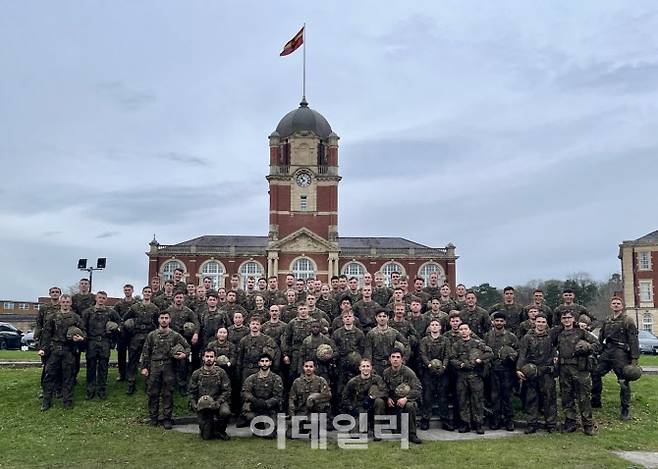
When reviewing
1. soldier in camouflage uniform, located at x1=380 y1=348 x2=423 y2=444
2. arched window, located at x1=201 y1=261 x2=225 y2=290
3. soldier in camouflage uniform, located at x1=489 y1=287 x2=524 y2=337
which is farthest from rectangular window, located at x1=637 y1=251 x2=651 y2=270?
soldier in camouflage uniform, located at x1=380 y1=348 x2=423 y2=444

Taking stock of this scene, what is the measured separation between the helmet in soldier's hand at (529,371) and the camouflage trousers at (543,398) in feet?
0.64

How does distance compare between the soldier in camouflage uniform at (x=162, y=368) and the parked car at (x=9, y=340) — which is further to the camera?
the parked car at (x=9, y=340)

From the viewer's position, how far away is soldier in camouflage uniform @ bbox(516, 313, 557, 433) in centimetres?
1209

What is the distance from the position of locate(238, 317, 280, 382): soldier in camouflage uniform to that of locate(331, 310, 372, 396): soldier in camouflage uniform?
123 cm

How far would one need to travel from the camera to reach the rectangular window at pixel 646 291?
57.2 meters

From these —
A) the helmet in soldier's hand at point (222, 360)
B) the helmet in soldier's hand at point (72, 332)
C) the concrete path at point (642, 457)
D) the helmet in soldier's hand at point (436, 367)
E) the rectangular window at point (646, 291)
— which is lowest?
the concrete path at point (642, 457)

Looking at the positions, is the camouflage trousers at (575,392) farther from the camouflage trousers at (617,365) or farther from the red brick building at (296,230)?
the red brick building at (296,230)

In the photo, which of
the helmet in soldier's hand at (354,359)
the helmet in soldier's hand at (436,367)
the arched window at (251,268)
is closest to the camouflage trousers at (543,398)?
the helmet in soldier's hand at (436,367)

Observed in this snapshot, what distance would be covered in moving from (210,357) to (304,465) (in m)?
2.93

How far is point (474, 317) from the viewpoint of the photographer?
46.4ft

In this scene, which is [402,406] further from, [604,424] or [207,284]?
[207,284]

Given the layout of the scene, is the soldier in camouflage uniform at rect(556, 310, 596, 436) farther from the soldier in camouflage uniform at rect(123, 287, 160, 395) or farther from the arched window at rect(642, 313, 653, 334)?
the arched window at rect(642, 313, 653, 334)

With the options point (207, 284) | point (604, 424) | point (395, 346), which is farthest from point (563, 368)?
point (207, 284)

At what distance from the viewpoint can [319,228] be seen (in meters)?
63.0
